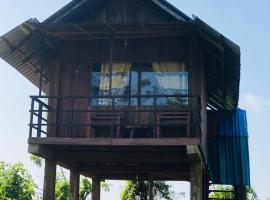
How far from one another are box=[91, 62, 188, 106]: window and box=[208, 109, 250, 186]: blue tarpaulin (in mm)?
5386

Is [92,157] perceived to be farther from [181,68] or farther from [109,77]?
[181,68]

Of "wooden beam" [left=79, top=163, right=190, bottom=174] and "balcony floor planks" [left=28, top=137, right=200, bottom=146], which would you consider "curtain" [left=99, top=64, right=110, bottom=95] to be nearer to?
"balcony floor planks" [left=28, top=137, right=200, bottom=146]

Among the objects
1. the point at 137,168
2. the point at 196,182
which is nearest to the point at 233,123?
the point at 137,168

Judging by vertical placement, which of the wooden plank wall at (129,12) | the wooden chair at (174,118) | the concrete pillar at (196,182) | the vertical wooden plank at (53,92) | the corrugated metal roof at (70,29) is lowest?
the concrete pillar at (196,182)

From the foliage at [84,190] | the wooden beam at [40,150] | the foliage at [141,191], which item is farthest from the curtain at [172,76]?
the foliage at [84,190]

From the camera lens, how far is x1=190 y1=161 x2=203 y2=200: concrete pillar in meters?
12.3

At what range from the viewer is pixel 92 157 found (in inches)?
551

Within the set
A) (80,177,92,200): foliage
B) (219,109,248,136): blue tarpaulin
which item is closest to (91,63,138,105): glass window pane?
(219,109,248,136): blue tarpaulin

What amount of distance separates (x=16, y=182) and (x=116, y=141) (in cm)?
1201

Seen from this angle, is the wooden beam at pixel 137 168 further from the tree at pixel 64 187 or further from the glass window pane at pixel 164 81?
the tree at pixel 64 187

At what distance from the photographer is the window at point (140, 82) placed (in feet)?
44.1

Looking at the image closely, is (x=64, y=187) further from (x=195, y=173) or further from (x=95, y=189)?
(x=195, y=173)

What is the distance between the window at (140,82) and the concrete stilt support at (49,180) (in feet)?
6.46

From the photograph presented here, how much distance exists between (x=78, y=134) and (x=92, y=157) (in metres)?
0.79
